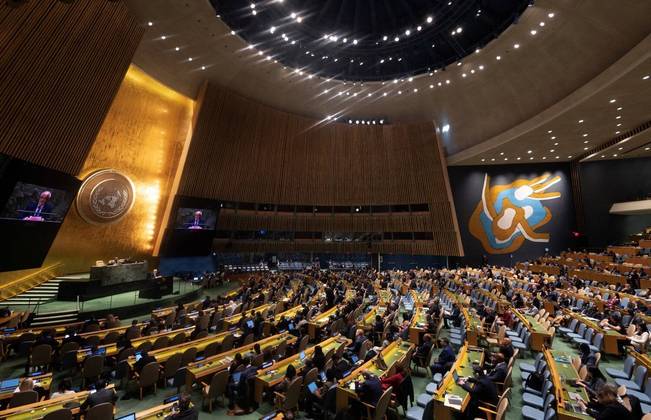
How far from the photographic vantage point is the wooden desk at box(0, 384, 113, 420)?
4.36 metres

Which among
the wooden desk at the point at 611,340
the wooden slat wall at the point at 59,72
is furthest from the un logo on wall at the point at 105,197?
the wooden desk at the point at 611,340

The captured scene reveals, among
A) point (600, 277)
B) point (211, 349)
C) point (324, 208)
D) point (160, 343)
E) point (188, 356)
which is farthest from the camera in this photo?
point (324, 208)

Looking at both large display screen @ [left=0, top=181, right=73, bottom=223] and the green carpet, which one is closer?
the green carpet

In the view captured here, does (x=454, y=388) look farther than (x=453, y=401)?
Yes

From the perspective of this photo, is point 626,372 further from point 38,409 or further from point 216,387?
point 38,409

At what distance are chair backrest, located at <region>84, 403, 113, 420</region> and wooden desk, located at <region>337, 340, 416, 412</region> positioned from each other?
3.31 m

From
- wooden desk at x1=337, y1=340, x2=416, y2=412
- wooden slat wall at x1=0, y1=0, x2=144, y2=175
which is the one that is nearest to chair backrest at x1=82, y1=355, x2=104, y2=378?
wooden desk at x1=337, y1=340, x2=416, y2=412

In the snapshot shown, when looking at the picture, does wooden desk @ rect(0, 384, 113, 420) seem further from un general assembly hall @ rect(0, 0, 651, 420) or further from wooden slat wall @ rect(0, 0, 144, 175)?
wooden slat wall @ rect(0, 0, 144, 175)

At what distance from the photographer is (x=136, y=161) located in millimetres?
18000

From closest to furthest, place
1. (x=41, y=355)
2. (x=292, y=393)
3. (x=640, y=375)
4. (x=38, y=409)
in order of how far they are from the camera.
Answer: (x=38, y=409) < (x=292, y=393) < (x=640, y=375) < (x=41, y=355)

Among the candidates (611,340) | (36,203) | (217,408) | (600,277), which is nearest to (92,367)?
(217,408)

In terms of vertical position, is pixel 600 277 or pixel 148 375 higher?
pixel 600 277

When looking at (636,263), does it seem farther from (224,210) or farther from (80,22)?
(80,22)

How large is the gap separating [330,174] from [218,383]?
22.8m
